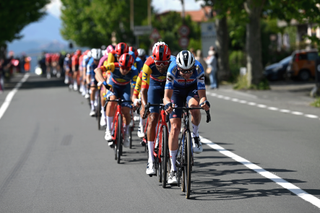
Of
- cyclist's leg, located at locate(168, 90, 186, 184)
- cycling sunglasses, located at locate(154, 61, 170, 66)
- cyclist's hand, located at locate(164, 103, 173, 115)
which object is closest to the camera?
cyclist's hand, located at locate(164, 103, 173, 115)

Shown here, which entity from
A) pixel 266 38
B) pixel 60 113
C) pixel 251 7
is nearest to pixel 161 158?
pixel 60 113

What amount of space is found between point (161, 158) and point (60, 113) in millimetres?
11425

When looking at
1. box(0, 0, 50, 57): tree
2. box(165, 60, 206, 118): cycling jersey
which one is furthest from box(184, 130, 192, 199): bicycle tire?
box(0, 0, 50, 57): tree

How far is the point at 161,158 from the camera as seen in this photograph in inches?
304

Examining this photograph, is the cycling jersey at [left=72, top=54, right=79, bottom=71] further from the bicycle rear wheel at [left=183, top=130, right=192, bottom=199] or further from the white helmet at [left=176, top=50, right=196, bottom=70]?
the bicycle rear wheel at [left=183, top=130, right=192, bottom=199]

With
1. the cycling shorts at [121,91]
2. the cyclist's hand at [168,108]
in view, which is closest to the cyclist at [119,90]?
the cycling shorts at [121,91]

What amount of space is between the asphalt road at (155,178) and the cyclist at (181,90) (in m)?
0.66

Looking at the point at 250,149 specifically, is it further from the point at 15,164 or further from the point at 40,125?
the point at 40,125

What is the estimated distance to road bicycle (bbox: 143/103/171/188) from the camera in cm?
747

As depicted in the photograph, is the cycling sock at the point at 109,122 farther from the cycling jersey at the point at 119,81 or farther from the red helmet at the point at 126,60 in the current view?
the red helmet at the point at 126,60

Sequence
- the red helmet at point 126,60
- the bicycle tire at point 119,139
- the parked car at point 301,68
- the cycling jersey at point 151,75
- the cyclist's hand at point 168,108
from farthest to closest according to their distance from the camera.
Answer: the parked car at point 301,68 → the red helmet at point 126,60 → the bicycle tire at point 119,139 → the cycling jersey at point 151,75 → the cyclist's hand at point 168,108

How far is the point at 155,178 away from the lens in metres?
8.38

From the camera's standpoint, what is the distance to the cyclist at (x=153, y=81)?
8.02 metres

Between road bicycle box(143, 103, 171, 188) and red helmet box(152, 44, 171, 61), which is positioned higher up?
red helmet box(152, 44, 171, 61)
